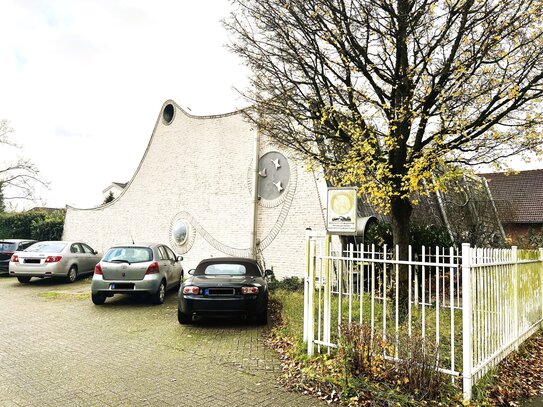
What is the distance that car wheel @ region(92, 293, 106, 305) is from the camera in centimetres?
1048

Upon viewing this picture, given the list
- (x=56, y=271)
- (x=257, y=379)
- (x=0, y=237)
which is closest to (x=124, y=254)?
(x=56, y=271)

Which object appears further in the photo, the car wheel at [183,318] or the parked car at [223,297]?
the car wheel at [183,318]

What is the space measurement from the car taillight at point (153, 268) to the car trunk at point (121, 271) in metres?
0.16

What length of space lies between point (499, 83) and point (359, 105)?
2.46 meters

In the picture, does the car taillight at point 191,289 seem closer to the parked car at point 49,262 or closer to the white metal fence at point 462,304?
the white metal fence at point 462,304

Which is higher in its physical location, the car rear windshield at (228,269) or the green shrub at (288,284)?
the car rear windshield at (228,269)

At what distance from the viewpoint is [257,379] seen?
5.30 metres

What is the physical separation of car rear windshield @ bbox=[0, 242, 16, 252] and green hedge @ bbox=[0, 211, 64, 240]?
250 inches

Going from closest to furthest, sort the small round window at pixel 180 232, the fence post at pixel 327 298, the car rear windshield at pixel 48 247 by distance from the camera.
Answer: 1. the fence post at pixel 327 298
2. the car rear windshield at pixel 48 247
3. the small round window at pixel 180 232

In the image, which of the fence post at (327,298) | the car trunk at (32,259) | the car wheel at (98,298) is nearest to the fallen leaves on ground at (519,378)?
the fence post at (327,298)

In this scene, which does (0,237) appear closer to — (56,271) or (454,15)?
(56,271)

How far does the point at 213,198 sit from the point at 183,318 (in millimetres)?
8412

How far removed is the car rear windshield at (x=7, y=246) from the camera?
17.0m

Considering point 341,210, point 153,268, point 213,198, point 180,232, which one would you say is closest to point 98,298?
point 153,268
